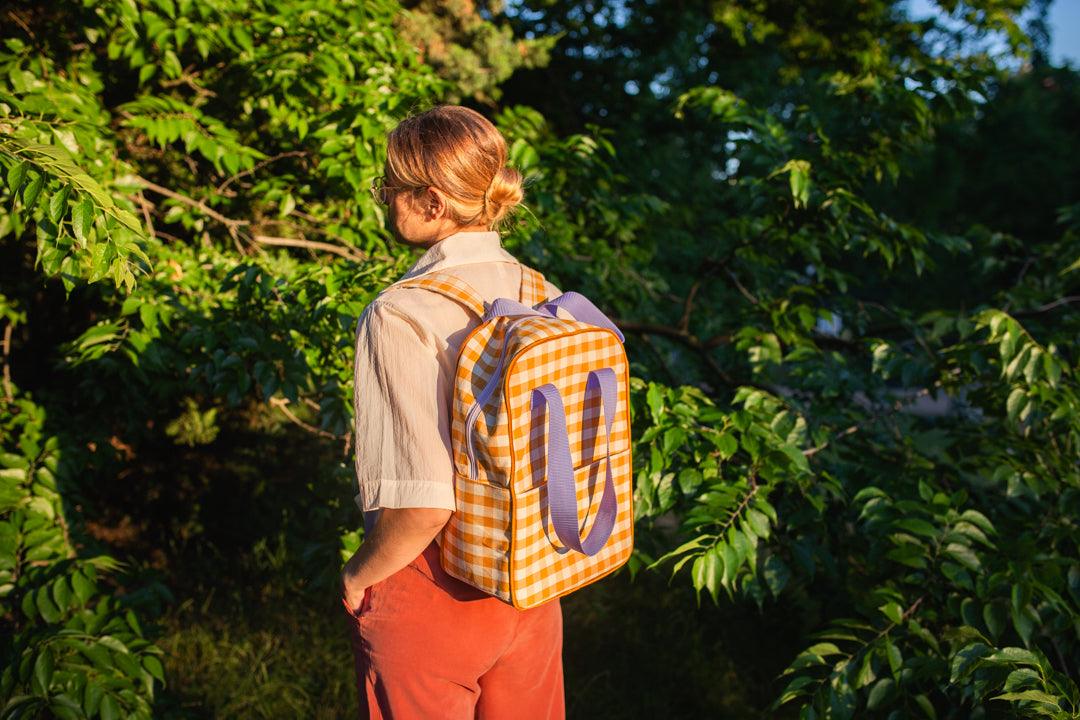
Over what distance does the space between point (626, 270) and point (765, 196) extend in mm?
1094

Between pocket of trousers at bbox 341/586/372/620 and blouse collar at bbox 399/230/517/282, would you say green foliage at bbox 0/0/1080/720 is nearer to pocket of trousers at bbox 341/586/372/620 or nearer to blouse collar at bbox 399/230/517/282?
blouse collar at bbox 399/230/517/282

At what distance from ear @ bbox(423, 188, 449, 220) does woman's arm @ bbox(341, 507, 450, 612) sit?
1.74ft

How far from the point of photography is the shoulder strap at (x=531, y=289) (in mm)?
1450

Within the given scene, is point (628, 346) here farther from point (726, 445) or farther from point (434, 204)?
point (434, 204)

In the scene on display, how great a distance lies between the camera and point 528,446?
1.23 m

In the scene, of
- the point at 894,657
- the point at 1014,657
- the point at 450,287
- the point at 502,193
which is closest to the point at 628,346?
the point at 894,657

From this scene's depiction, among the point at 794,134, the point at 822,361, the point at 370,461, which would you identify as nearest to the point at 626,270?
the point at 794,134

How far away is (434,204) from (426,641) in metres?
0.80

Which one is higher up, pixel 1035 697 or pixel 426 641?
pixel 426 641

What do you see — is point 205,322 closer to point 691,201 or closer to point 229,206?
point 229,206

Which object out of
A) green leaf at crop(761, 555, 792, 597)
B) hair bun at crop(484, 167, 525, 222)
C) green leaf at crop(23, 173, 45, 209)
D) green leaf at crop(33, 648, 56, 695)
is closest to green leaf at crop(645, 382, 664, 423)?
green leaf at crop(761, 555, 792, 597)

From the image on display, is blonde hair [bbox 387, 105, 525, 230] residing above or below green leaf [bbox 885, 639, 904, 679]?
above

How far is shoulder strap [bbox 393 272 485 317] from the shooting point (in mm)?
1286

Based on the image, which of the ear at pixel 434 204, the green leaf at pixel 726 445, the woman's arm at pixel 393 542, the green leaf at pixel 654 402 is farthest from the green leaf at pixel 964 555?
the ear at pixel 434 204
